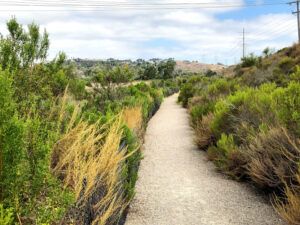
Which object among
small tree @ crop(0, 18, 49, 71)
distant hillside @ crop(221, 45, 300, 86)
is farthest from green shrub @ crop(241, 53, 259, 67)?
small tree @ crop(0, 18, 49, 71)

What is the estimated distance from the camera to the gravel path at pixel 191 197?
22.0 feet

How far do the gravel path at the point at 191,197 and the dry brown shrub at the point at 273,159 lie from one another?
1.30ft

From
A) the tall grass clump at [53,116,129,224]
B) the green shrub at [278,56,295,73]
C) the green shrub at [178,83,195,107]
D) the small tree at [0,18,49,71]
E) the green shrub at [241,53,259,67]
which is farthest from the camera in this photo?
the green shrub at [241,53,259,67]

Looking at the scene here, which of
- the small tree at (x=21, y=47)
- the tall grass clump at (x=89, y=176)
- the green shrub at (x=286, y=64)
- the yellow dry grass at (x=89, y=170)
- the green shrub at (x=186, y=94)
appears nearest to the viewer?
the tall grass clump at (x=89, y=176)

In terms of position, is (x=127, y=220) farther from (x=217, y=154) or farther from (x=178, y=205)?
(x=217, y=154)

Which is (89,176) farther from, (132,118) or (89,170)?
(132,118)

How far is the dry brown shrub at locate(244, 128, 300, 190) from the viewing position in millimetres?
7188

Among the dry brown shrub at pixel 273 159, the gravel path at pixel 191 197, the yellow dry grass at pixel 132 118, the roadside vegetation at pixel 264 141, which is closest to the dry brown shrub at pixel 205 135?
the roadside vegetation at pixel 264 141

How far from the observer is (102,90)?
70.5 ft

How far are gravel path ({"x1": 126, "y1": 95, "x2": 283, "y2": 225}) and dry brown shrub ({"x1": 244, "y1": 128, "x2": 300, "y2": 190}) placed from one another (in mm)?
395

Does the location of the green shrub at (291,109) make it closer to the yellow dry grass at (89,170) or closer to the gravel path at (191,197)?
the gravel path at (191,197)

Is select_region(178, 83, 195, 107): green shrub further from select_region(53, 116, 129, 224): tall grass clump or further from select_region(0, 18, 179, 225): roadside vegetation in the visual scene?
select_region(53, 116, 129, 224): tall grass clump

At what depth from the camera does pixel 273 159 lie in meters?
7.79

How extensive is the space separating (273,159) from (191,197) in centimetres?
159
